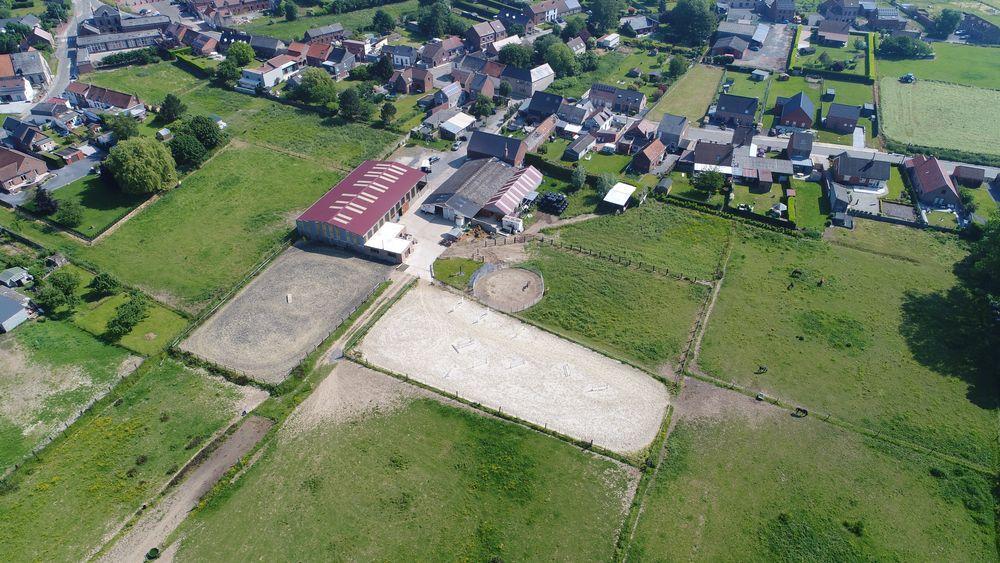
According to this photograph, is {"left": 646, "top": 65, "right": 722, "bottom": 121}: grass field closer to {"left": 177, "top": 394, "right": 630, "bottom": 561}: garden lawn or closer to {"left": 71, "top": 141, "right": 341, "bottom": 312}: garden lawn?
{"left": 71, "top": 141, "right": 341, "bottom": 312}: garden lawn

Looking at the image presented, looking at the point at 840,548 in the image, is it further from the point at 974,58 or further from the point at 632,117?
the point at 974,58

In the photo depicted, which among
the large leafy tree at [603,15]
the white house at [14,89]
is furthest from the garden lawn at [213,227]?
the large leafy tree at [603,15]

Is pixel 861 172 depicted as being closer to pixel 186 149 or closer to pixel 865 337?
pixel 865 337

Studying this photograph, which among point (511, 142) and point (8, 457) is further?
point (511, 142)

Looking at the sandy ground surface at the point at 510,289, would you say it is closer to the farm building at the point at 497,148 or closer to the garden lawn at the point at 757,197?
the farm building at the point at 497,148

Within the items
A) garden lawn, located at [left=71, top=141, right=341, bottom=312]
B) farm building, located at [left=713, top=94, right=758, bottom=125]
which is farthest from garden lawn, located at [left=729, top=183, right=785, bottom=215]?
garden lawn, located at [left=71, top=141, right=341, bottom=312]

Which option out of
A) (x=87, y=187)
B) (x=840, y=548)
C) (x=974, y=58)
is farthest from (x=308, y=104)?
(x=974, y=58)
